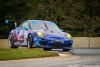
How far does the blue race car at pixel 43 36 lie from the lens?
53.5ft

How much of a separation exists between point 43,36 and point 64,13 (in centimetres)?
2129

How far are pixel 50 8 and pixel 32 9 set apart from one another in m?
2.19

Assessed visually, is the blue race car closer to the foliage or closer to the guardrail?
the guardrail

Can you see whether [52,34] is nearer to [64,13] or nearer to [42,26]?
[42,26]

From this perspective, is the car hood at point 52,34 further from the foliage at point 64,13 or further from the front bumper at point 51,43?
the foliage at point 64,13

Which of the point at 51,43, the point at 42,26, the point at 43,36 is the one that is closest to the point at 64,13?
the point at 42,26

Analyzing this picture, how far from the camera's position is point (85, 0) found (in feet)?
125

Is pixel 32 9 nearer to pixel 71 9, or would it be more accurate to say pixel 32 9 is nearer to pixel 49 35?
pixel 71 9

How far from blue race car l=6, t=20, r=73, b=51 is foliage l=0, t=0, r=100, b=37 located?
1743cm

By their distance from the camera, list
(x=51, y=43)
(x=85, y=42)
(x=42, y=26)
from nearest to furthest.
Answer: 1. (x=51, y=43)
2. (x=42, y=26)
3. (x=85, y=42)

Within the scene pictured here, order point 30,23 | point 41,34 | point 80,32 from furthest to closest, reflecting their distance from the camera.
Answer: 1. point 80,32
2. point 30,23
3. point 41,34

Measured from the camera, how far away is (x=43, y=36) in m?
16.3

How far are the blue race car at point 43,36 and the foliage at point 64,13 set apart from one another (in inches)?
686

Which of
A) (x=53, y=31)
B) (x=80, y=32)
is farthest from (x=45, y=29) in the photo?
(x=80, y=32)
